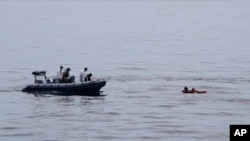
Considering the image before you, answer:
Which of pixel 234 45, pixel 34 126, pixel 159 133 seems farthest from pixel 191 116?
pixel 234 45

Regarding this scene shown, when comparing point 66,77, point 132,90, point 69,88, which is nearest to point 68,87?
point 69,88

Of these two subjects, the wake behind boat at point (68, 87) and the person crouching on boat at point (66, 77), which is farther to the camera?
the person crouching on boat at point (66, 77)

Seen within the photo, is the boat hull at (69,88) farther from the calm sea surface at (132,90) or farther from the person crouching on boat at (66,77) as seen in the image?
the person crouching on boat at (66,77)

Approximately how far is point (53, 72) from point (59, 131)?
34.4 meters

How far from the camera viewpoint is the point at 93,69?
94.4 metres

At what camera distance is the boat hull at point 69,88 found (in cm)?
7225

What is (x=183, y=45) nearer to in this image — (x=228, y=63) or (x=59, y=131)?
(x=228, y=63)

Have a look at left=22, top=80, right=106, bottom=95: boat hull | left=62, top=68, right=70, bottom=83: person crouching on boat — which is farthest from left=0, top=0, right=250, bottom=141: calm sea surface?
left=62, top=68, right=70, bottom=83: person crouching on boat

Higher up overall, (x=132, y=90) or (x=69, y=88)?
(x=69, y=88)

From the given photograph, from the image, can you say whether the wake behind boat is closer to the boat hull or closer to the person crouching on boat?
the boat hull

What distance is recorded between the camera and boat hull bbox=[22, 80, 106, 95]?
2844 inches

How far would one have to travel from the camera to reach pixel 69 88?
72312 mm

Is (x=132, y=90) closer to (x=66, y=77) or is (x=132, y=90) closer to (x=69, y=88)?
(x=66, y=77)

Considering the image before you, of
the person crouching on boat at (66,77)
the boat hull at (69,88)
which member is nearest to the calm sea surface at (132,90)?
the boat hull at (69,88)
